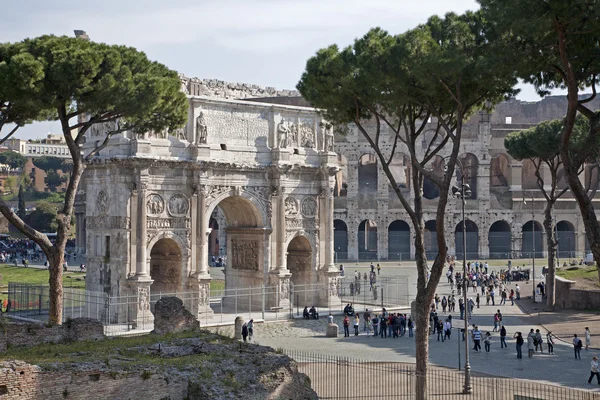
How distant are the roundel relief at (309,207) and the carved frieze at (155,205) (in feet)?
21.2

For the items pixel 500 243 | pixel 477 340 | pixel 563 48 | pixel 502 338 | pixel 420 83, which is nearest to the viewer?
pixel 563 48

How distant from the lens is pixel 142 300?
27.9 m

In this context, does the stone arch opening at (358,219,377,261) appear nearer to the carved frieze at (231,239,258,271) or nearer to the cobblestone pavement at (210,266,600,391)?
the carved frieze at (231,239,258,271)

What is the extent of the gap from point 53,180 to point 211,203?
6606 centimetres

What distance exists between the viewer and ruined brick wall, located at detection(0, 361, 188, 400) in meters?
10.2

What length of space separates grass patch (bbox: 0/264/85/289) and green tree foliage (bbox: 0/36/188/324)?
2044 centimetres

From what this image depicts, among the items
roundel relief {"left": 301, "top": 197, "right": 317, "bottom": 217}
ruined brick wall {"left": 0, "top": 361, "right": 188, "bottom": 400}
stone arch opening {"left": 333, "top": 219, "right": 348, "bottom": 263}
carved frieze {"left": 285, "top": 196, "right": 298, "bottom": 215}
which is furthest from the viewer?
stone arch opening {"left": 333, "top": 219, "right": 348, "bottom": 263}

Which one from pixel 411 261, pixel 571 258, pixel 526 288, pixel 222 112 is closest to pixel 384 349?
pixel 222 112

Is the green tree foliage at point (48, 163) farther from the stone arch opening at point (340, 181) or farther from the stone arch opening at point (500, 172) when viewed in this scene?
the stone arch opening at point (500, 172)

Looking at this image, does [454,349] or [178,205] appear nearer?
[454,349]

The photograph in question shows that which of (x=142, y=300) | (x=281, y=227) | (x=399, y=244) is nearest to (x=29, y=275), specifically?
(x=281, y=227)

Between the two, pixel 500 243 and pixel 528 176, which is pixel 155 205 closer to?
pixel 500 243

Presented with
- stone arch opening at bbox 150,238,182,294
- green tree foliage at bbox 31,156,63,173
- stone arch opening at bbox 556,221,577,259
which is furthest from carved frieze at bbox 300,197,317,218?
green tree foliage at bbox 31,156,63,173

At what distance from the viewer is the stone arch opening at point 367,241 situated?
5603 centimetres
